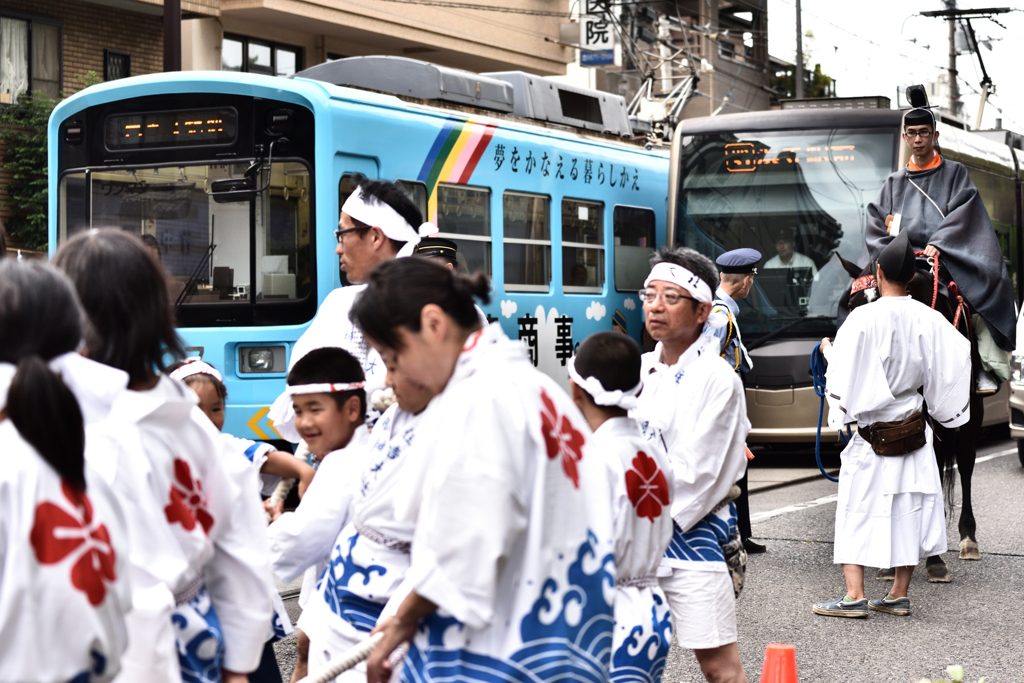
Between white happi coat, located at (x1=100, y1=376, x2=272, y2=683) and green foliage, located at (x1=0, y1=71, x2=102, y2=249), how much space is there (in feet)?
58.6

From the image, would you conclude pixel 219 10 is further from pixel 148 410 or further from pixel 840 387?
pixel 148 410

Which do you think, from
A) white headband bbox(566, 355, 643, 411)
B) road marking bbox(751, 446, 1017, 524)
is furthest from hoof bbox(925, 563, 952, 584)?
white headband bbox(566, 355, 643, 411)

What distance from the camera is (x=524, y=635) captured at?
8.23 feet

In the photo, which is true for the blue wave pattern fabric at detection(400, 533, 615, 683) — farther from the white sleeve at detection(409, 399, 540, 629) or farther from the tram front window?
the tram front window

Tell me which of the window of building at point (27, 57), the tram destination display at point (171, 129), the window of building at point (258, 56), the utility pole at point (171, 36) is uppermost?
the window of building at point (258, 56)

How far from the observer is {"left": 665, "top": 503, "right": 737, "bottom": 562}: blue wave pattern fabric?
4.23 meters

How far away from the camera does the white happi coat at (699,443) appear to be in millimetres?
4219

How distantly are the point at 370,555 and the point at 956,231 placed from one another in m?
5.97

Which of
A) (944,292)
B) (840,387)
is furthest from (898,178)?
(840,387)

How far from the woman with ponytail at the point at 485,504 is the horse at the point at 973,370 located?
5133mm

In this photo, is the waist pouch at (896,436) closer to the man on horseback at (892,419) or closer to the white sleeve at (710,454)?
the man on horseback at (892,419)

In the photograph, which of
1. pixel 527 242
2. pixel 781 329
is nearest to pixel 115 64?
pixel 527 242

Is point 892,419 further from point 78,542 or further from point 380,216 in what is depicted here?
point 78,542

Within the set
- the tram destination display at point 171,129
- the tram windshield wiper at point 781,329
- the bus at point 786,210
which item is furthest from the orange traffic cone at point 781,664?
the tram windshield wiper at point 781,329
